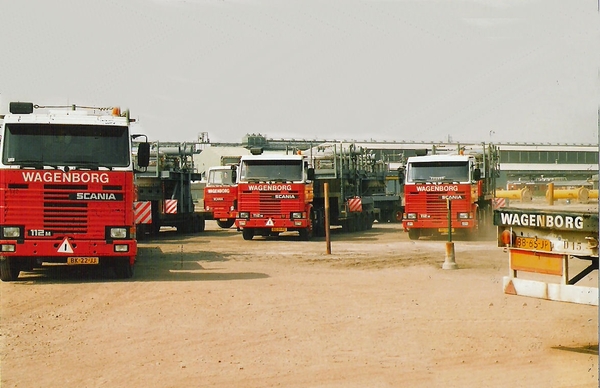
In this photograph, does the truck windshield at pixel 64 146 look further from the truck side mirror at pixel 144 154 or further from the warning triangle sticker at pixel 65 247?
the warning triangle sticker at pixel 65 247

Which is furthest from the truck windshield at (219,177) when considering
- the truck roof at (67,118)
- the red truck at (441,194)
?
the truck roof at (67,118)

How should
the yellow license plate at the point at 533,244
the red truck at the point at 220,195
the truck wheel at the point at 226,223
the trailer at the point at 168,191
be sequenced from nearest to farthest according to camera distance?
the yellow license plate at the point at 533,244, the trailer at the point at 168,191, the red truck at the point at 220,195, the truck wheel at the point at 226,223

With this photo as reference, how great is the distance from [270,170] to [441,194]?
526 centimetres

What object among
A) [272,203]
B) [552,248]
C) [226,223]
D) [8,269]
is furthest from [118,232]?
[226,223]

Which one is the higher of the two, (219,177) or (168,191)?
(219,177)

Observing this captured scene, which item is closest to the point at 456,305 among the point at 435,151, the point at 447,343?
the point at 447,343

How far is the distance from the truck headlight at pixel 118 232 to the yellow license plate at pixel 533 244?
7.49 meters

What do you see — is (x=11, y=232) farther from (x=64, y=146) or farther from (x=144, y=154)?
(x=144, y=154)

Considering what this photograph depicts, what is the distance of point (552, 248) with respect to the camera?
28.9 ft

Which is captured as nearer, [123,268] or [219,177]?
[123,268]

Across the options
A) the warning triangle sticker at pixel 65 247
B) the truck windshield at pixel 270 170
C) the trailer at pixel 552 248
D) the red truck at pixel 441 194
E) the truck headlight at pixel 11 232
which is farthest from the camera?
the red truck at pixel 441 194

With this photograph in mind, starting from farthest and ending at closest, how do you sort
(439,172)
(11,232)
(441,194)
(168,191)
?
1. (168,191)
2. (439,172)
3. (441,194)
4. (11,232)

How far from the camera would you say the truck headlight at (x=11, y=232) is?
14250mm

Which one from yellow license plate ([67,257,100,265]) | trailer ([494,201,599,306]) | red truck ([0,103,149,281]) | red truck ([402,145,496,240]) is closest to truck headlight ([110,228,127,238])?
red truck ([0,103,149,281])
